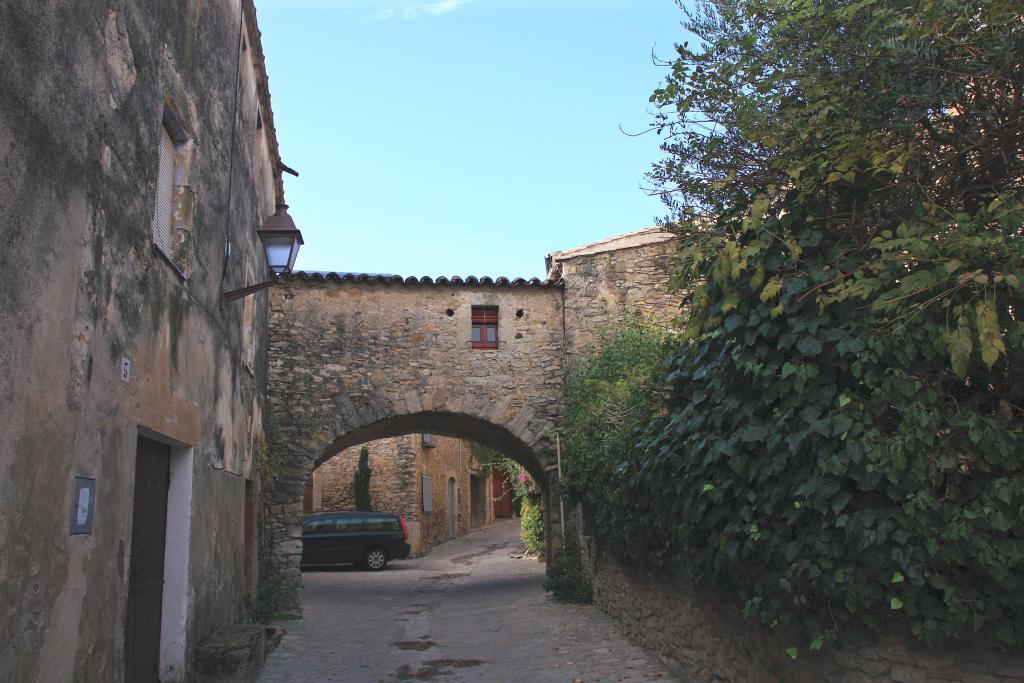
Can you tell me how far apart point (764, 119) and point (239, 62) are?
523 cm

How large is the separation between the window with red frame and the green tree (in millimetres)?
10215

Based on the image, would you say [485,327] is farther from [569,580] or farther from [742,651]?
[742,651]

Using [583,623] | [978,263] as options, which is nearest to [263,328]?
[583,623]

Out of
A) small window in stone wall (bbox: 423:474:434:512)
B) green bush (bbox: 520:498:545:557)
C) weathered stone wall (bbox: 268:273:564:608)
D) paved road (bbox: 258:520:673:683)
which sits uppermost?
weathered stone wall (bbox: 268:273:564:608)

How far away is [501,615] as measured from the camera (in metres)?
10.4

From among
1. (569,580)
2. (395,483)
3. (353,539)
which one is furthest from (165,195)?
(395,483)

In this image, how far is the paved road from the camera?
693cm

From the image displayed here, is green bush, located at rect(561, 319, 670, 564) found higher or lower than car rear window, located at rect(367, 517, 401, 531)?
higher

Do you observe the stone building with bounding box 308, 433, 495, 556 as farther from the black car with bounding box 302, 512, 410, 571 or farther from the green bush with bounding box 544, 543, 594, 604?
the green bush with bounding box 544, 543, 594, 604

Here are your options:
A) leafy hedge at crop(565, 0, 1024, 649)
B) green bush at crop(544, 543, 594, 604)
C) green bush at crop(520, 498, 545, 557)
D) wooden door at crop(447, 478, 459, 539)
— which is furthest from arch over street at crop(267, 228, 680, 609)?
wooden door at crop(447, 478, 459, 539)

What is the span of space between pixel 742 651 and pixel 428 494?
58.4 ft

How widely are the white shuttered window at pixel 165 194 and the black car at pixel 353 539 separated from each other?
12746 millimetres

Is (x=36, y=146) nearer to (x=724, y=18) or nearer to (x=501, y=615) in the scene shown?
(x=724, y=18)

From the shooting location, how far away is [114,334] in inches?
161
